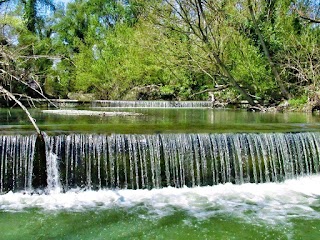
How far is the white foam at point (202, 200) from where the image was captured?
602cm

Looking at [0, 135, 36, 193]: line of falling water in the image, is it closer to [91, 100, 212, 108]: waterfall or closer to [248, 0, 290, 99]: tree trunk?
[248, 0, 290, 99]: tree trunk

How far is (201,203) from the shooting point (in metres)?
6.43

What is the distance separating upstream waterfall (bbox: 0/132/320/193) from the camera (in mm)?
7184

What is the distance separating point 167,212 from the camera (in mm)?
5973

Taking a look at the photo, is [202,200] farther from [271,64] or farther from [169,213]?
[271,64]

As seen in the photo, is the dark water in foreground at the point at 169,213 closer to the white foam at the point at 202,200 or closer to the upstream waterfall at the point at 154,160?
the white foam at the point at 202,200

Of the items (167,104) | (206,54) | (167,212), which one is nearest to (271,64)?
(206,54)

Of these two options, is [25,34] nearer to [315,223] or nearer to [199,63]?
[199,63]

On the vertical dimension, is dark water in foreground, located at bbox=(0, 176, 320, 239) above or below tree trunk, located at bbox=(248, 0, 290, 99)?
below

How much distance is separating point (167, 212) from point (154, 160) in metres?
1.68

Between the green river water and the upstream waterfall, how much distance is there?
0.65ft

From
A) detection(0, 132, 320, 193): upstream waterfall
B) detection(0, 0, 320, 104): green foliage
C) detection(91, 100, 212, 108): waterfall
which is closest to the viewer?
detection(0, 132, 320, 193): upstream waterfall

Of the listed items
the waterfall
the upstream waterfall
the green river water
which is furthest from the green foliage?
the green river water

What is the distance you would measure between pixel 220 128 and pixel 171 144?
1430 mm
